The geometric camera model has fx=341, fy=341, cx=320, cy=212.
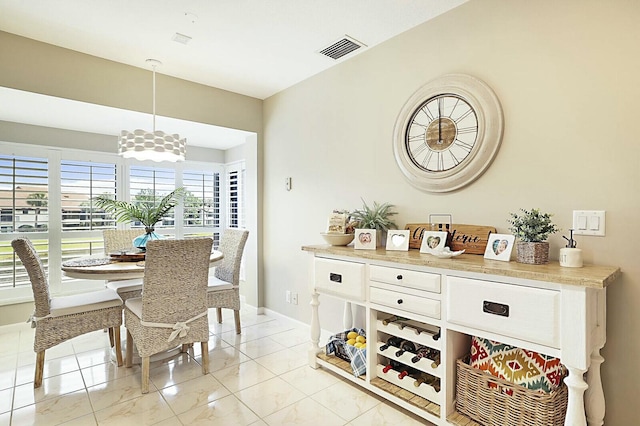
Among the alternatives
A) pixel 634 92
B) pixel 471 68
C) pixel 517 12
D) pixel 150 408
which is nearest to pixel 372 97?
pixel 471 68

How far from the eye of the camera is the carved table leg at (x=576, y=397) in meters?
1.40

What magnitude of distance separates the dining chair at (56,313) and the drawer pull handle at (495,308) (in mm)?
2590

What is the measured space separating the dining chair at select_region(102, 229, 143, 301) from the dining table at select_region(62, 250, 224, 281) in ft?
2.04

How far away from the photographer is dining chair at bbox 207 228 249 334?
3188mm

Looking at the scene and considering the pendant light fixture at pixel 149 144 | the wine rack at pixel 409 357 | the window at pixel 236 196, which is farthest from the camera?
the window at pixel 236 196

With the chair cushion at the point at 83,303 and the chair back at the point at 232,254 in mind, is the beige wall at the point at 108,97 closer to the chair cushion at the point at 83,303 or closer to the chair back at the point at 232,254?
the chair back at the point at 232,254

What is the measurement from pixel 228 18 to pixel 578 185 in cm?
239

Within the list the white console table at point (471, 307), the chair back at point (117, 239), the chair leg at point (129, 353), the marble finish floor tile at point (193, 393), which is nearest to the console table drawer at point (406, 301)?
the white console table at point (471, 307)

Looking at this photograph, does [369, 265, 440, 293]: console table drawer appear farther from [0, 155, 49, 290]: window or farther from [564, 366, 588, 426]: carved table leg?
[0, 155, 49, 290]: window

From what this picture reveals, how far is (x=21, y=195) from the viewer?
3564mm

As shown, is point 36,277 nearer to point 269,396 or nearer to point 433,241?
point 269,396

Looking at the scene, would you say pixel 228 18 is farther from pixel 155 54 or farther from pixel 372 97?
pixel 372 97

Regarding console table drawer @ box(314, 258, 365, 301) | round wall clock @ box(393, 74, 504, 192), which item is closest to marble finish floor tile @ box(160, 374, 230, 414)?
console table drawer @ box(314, 258, 365, 301)

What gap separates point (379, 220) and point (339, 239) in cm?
34
